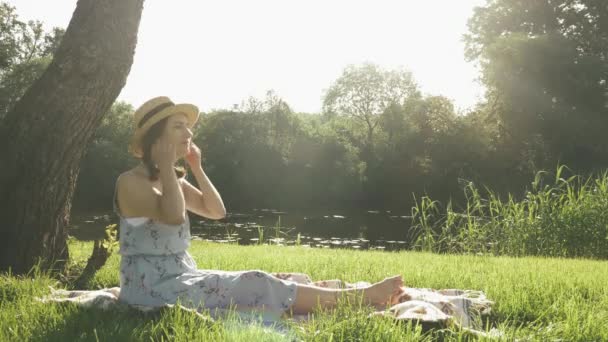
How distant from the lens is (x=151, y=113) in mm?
3725

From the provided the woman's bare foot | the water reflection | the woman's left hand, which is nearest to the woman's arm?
the woman's left hand

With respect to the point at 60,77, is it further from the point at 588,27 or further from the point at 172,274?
the point at 588,27

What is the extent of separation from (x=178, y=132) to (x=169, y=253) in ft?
2.73

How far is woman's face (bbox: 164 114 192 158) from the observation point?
3.72 metres

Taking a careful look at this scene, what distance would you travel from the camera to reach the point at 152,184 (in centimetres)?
365

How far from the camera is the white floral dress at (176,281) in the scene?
3.47 metres

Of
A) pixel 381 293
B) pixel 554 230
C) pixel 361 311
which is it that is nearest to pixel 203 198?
pixel 381 293

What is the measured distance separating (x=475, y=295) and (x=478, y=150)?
29494mm

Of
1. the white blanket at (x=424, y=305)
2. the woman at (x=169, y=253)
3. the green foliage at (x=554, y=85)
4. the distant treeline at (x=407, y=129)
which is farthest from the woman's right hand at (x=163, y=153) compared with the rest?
the green foliage at (x=554, y=85)

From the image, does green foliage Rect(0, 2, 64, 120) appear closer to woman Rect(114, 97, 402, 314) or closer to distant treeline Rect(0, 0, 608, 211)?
distant treeline Rect(0, 0, 608, 211)

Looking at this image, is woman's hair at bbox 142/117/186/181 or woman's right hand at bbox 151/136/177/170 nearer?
woman's right hand at bbox 151/136/177/170

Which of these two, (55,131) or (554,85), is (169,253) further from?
(554,85)

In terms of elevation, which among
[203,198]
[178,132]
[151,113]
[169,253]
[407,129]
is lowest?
A: [169,253]

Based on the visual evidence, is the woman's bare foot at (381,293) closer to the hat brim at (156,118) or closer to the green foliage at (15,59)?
the hat brim at (156,118)
